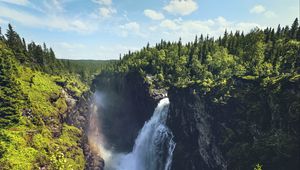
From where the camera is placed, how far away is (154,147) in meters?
82.2

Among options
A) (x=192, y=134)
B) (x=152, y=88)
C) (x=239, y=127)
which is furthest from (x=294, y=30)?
(x=239, y=127)

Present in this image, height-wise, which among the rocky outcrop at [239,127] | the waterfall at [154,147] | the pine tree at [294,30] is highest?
the pine tree at [294,30]

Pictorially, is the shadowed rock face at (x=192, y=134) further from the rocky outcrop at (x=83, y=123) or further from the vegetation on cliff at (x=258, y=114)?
the rocky outcrop at (x=83, y=123)

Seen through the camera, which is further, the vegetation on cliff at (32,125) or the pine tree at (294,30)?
the pine tree at (294,30)

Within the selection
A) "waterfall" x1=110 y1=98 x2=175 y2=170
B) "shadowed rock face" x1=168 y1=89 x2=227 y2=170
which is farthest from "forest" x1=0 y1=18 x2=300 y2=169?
"waterfall" x1=110 y1=98 x2=175 y2=170

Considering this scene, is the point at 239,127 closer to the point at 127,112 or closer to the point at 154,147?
the point at 154,147

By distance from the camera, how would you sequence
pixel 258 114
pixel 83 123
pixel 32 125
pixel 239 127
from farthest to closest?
1. pixel 83 123
2. pixel 32 125
3. pixel 239 127
4. pixel 258 114

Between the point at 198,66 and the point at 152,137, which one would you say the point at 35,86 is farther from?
the point at 198,66

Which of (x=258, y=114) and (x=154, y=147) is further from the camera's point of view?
(x=154, y=147)

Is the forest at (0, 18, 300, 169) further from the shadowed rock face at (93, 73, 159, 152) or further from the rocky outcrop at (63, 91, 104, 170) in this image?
the shadowed rock face at (93, 73, 159, 152)

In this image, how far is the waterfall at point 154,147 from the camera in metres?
77.3

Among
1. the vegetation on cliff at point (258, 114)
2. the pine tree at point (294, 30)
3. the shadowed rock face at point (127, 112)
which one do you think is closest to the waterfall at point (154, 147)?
the shadowed rock face at point (127, 112)

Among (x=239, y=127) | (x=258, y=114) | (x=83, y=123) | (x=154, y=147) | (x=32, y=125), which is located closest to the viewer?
(x=258, y=114)

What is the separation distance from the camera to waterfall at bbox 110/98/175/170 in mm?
77300
